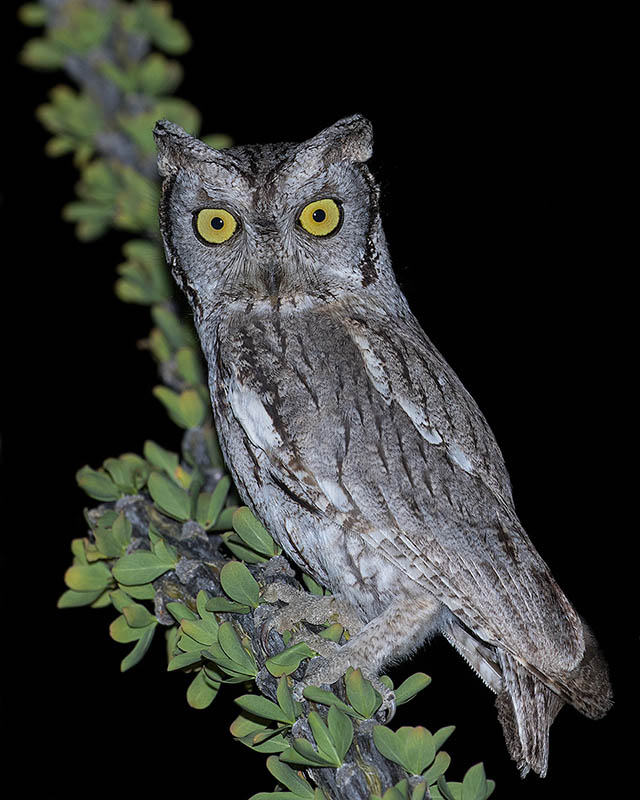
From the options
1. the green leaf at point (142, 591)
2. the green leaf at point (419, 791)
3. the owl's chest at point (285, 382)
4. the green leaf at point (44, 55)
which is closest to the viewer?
the green leaf at point (419, 791)

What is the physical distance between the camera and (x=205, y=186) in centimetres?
145

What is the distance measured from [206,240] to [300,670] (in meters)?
0.78

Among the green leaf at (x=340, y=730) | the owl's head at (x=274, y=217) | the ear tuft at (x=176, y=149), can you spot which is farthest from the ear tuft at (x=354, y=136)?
the green leaf at (x=340, y=730)

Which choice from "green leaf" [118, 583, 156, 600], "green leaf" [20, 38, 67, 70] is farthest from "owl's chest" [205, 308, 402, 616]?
"green leaf" [20, 38, 67, 70]

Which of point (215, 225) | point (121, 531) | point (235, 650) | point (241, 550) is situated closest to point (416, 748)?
point (235, 650)

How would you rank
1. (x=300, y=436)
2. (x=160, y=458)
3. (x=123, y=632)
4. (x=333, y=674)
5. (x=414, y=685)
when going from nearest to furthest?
(x=414, y=685) → (x=333, y=674) → (x=300, y=436) → (x=123, y=632) → (x=160, y=458)

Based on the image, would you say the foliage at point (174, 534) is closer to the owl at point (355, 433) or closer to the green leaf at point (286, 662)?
the green leaf at point (286, 662)

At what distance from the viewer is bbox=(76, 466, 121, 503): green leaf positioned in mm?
1646

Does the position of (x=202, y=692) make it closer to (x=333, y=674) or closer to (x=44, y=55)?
(x=333, y=674)

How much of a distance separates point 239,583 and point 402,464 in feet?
1.07

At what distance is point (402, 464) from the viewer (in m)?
1.35

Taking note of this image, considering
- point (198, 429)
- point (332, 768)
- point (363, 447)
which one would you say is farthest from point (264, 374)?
point (332, 768)

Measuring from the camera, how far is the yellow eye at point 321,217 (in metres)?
1.46

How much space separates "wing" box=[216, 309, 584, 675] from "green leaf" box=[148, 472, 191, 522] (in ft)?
0.73
